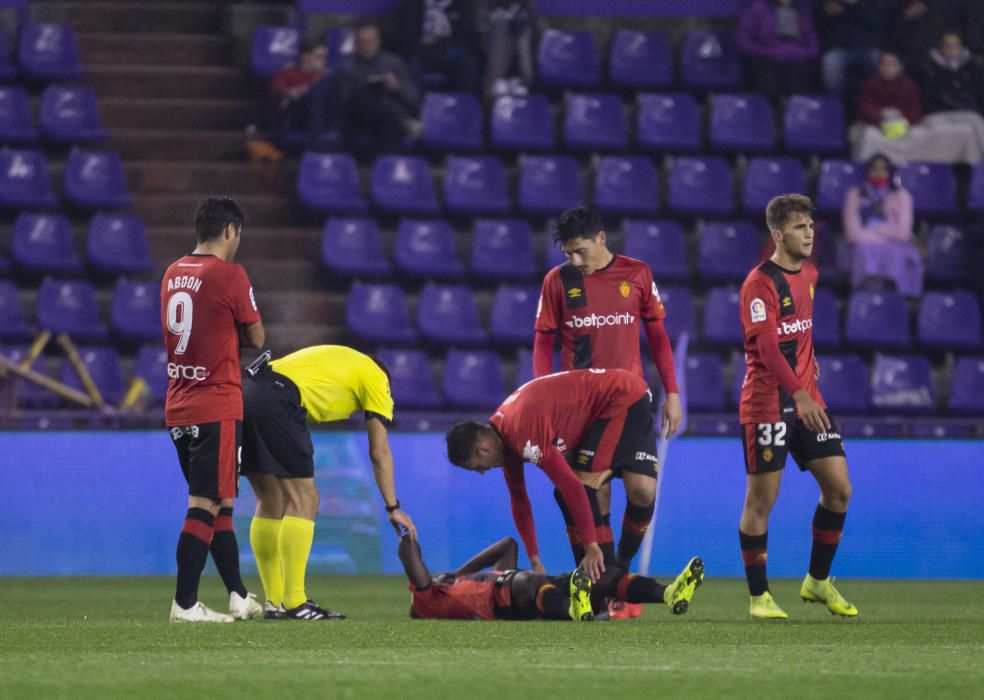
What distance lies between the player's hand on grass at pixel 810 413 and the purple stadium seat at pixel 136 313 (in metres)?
7.97

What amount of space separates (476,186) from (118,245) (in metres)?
3.27

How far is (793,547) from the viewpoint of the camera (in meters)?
12.6

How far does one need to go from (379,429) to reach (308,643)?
1.87m

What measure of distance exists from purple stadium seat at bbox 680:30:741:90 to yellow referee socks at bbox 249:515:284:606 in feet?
31.2

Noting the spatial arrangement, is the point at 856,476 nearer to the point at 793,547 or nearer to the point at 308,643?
the point at 793,547

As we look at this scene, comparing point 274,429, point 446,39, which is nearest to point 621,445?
point 274,429

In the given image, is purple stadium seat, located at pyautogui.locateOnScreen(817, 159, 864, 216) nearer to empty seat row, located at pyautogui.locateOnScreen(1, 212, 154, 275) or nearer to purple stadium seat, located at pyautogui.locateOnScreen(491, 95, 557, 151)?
purple stadium seat, located at pyautogui.locateOnScreen(491, 95, 557, 151)

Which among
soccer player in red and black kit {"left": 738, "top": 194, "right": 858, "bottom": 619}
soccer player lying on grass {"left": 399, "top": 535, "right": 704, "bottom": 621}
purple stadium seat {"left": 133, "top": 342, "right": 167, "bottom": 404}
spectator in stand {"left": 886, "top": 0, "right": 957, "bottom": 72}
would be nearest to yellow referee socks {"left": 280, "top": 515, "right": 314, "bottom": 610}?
soccer player lying on grass {"left": 399, "top": 535, "right": 704, "bottom": 621}

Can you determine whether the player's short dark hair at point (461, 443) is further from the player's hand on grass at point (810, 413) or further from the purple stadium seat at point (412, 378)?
the purple stadium seat at point (412, 378)

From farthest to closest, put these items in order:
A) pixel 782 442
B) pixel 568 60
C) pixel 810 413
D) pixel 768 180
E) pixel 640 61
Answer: pixel 640 61, pixel 568 60, pixel 768 180, pixel 782 442, pixel 810 413

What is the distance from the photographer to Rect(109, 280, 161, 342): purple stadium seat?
14.7 meters

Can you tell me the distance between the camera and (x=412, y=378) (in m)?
14.3

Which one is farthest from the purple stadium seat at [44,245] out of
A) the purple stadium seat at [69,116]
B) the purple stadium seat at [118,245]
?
the purple stadium seat at [69,116]

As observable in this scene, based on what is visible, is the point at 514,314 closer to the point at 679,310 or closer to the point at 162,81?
the point at 679,310
